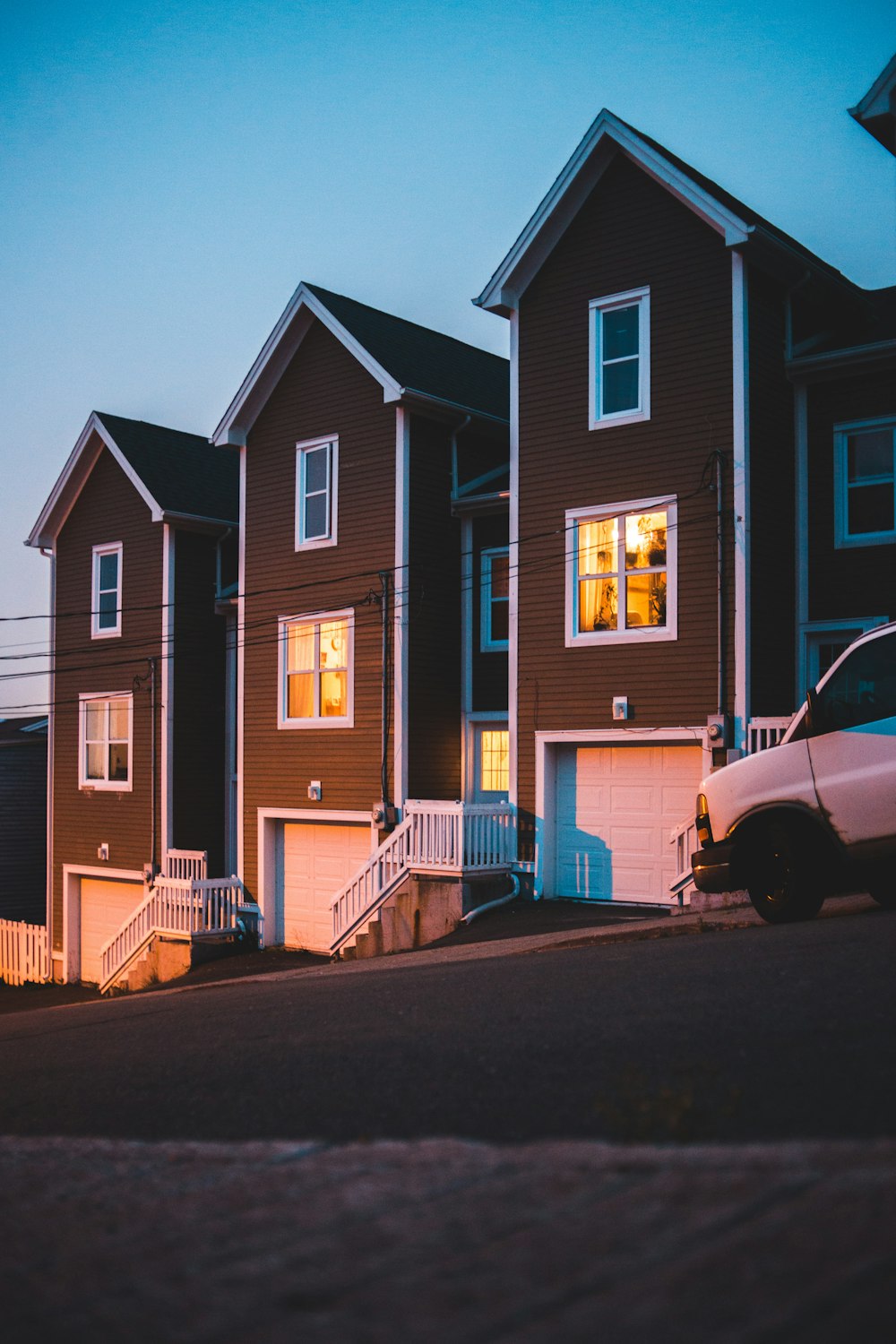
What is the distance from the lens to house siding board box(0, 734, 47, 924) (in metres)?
34.7

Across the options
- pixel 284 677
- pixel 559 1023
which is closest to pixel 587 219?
pixel 284 677

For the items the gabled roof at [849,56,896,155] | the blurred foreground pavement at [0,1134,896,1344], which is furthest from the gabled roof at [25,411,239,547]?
the blurred foreground pavement at [0,1134,896,1344]

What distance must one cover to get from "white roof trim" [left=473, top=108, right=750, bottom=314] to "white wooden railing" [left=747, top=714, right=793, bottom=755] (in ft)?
22.3

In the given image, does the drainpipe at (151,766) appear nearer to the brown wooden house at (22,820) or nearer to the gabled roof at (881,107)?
the brown wooden house at (22,820)

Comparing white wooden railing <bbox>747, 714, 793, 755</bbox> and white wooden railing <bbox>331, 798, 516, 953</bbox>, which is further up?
white wooden railing <bbox>747, 714, 793, 755</bbox>

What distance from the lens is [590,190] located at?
68.1ft

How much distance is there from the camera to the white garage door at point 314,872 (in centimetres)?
2442

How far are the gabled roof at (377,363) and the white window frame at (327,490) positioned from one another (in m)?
1.55

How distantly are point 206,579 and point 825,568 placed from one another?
48.7ft

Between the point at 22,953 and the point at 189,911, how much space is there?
364 inches

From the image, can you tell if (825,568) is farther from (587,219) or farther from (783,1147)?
(783,1147)

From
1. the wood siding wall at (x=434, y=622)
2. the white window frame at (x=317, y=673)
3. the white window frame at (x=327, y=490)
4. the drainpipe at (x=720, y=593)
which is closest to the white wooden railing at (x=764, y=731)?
the drainpipe at (x=720, y=593)

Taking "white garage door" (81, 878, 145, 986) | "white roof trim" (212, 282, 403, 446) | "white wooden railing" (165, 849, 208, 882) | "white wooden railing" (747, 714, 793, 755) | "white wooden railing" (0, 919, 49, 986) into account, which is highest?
"white roof trim" (212, 282, 403, 446)

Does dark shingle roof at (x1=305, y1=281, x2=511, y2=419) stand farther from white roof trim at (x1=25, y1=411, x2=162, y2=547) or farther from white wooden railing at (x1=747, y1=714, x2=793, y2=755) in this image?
white wooden railing at (x1=747, y1=714, x2=793, y2=755)
